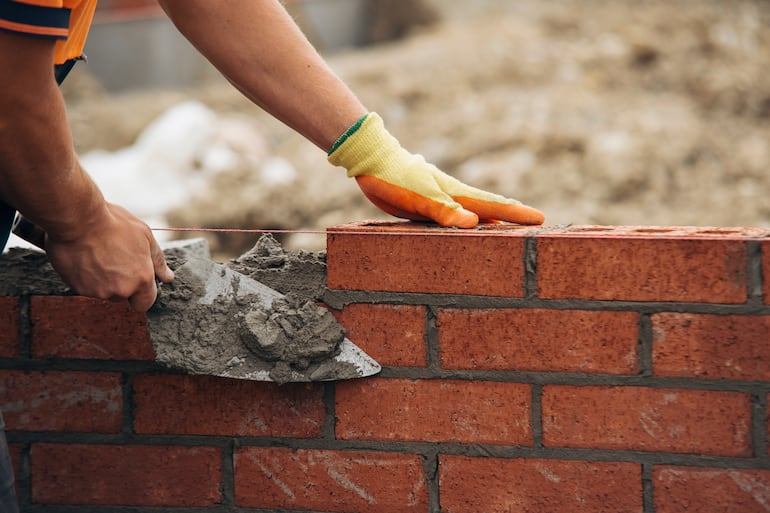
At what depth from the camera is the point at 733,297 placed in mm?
1517

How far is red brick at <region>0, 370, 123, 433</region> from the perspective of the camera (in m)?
1.76

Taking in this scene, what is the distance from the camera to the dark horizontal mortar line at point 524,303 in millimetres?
1521

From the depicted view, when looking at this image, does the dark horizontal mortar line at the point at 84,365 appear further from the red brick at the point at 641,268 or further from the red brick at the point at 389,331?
the red brick at the point at 641,268

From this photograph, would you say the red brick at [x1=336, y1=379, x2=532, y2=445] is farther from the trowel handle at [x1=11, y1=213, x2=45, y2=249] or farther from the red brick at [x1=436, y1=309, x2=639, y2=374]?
the trowel handle at [x1=11, y1=213, x2=45, y2=249]

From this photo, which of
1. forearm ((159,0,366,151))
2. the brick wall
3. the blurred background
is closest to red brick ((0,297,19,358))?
the brick wall

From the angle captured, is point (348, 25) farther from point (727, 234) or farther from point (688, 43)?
point (727, 234)

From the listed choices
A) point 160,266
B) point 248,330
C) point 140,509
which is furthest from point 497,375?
point 140,509

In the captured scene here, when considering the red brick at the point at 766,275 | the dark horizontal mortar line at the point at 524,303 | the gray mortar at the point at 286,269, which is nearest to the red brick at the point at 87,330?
the gray mortar at the point at 286,269

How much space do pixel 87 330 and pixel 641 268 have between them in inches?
43.9

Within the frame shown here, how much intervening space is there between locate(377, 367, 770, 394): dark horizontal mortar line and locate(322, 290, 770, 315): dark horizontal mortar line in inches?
4.9

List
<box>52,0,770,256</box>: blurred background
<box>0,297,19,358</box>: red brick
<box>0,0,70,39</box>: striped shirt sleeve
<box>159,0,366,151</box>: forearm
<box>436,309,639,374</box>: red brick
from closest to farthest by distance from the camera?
<box>0,0,70,39</box>: striped shirt sleeve < <box>436,309,639,374</box>: red brick < <box>159,0,366,151</box>: forearm < <box>0,297,19,358</box>: red brick < <box>52,0,770,256</box>: blurred background

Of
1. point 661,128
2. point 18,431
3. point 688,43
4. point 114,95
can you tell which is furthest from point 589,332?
point 114,95

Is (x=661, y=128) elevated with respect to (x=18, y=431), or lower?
elevated

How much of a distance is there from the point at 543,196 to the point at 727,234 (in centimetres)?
455
